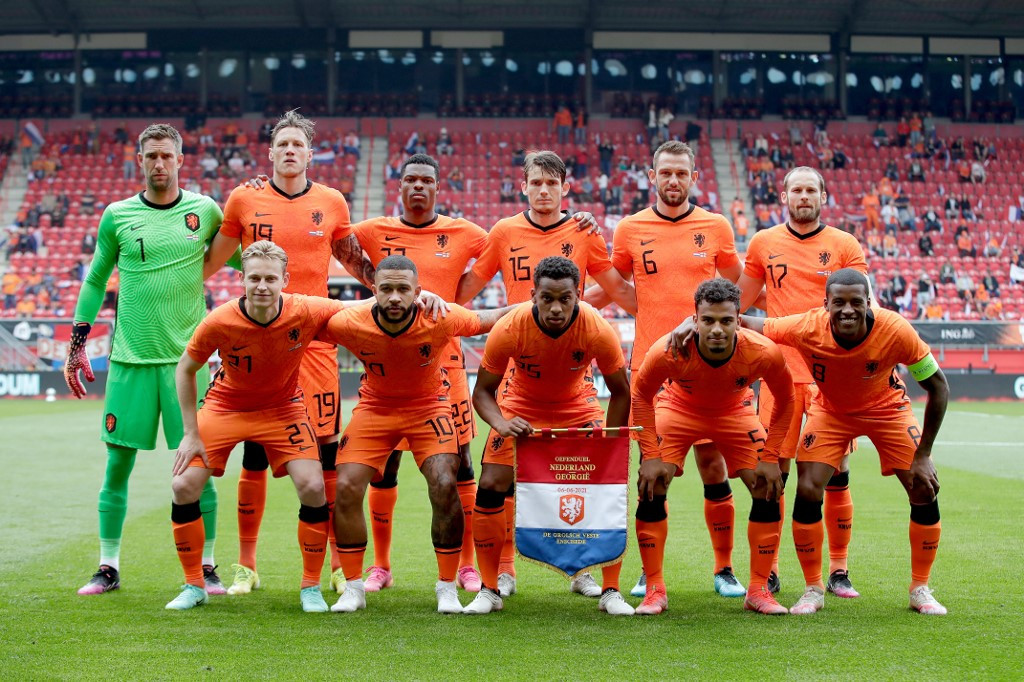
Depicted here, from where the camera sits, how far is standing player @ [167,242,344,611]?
599 cm

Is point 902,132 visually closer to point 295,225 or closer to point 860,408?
point 860,408

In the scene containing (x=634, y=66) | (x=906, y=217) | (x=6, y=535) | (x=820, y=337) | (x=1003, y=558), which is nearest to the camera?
(x=820, y=337)

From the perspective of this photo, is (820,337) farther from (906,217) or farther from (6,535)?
(906,217)

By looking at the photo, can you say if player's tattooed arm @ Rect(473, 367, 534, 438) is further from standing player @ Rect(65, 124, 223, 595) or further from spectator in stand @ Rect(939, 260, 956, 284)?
spectator in stand @ Rect(939, 260, 956, 284)

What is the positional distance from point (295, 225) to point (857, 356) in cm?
341

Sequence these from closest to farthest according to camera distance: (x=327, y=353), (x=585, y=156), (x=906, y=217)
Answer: (x=327, y=353)
(x=906, y=217)
(x=585, y=156)

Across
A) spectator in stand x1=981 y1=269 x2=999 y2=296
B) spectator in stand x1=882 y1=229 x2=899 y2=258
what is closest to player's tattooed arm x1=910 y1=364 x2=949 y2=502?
spectator in stand x1=981 y1=269 x2=999 y2=296

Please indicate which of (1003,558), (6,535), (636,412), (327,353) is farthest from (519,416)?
(6,535)

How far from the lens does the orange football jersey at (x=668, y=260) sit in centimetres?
691

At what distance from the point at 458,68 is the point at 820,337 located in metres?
32.8

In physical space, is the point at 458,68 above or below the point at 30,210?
above

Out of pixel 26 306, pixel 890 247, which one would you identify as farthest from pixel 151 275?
pixel 890 247

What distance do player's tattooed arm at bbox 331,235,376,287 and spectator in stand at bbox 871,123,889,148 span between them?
32228 millimetres

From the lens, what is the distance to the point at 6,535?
8344 millimetres
